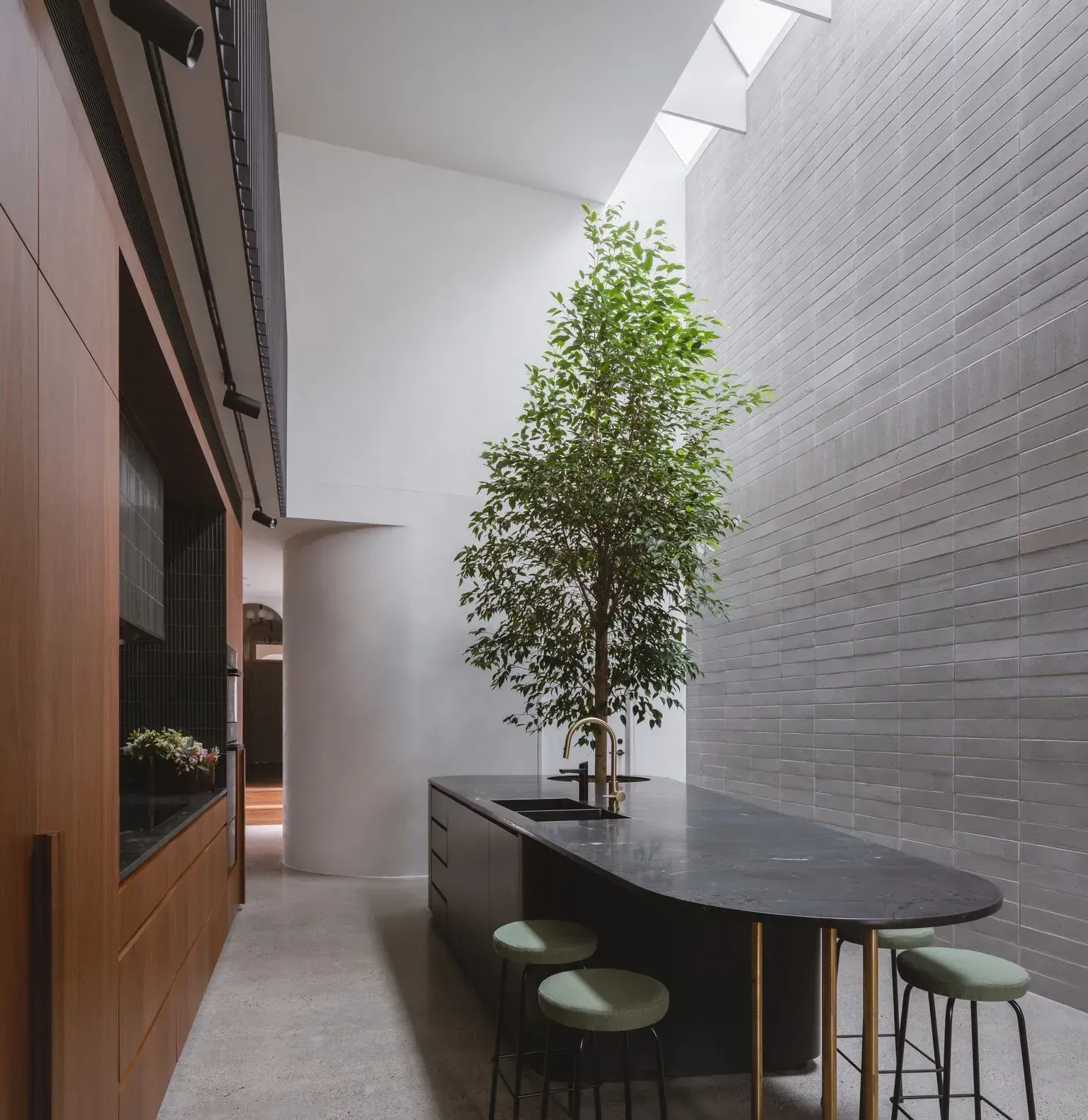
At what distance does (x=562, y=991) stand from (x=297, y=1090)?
134 cm

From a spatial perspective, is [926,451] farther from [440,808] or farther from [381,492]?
[381,492]

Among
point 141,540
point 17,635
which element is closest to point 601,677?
point 141,540

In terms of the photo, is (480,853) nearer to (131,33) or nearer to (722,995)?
(722,995)

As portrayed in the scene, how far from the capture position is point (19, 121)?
5.17ft

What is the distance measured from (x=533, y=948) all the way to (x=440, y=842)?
2590 millimetres

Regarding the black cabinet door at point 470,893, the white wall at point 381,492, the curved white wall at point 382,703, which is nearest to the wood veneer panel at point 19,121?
the black cabinet door at point 470,893

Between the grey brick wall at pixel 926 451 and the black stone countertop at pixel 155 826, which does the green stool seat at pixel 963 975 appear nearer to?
the grey brick wall at pixel 926 451

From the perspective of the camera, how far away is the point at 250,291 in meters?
3.26

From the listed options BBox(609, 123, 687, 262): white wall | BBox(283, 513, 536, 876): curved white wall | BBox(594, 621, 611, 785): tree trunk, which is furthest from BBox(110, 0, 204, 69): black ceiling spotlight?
BBox(609, 123, 687, 262): white wall

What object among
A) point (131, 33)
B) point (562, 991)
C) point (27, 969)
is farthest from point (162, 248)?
point (562, 991)

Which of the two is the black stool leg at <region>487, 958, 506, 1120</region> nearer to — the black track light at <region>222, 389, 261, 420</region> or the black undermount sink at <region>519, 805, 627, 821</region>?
the black undermount sink at <region>519, 805, 627, 821</region>

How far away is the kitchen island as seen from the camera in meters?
2.27

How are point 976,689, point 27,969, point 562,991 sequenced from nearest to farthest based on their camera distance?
point 27,969
point 562,991
point 976,689

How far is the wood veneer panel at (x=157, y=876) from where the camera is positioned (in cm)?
259
